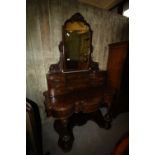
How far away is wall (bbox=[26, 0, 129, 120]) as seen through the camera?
1957mm

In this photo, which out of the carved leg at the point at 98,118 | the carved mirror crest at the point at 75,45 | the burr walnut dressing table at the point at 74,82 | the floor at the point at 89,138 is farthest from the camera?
the carved leg at the point at 98,118

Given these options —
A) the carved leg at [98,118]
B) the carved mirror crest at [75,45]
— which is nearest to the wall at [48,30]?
the carved mirror crest at [75,45]

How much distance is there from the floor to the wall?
1.25 feet

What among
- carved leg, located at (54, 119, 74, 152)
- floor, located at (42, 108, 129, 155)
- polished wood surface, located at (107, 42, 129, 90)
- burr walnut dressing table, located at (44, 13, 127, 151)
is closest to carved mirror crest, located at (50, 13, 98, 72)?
burr walnut dressing table, located at (44, 13, 127, 151)

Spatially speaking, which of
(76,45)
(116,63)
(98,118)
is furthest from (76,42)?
(98,118)

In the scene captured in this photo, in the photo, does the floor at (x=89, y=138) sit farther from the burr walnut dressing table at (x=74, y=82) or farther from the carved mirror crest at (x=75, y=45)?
the carved mirror crest at (x=75, y=45)

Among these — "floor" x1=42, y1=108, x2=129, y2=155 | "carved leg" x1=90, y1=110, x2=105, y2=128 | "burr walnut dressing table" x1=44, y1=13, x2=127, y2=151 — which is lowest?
"floor" x1=42, y1=108, x2=129, y2=155

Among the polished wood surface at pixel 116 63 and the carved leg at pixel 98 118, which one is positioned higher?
the polished wood surface at pixel 116 63

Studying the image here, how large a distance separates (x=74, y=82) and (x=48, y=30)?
86 centimetres

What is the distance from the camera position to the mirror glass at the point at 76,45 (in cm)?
213

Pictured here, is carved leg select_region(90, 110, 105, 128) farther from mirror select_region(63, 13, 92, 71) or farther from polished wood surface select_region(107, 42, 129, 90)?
mirror select_region(63, 13, 92, 71)

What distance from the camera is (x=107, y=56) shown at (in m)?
2.54
